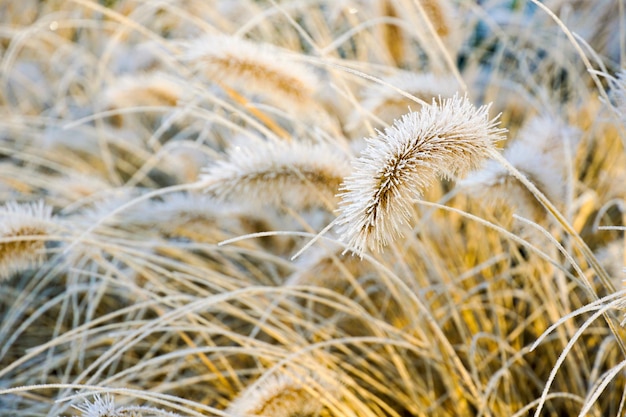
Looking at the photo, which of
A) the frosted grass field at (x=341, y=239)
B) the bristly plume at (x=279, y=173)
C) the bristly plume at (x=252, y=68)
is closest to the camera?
the frosted grass field at (x=341, y=239)

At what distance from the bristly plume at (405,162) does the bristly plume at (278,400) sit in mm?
287

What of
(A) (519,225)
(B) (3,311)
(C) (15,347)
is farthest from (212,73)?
(B) (3,311)

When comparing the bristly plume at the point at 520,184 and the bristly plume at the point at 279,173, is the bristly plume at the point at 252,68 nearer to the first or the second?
the bristly plume at the point at 279,173

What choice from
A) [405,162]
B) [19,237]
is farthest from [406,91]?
[19,237]

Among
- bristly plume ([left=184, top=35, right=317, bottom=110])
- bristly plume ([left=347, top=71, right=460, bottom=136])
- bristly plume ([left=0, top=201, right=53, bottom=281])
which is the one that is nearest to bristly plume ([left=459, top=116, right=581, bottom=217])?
bristly plume ([left=347, top=71, right=460, bottom=136])

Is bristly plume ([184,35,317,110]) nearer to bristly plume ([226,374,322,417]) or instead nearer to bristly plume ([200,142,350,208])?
bristly plume ([200,142,350,208])

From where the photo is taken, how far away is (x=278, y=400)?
0.92 m

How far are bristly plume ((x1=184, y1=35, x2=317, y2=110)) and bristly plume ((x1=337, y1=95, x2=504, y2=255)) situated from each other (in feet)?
1.41

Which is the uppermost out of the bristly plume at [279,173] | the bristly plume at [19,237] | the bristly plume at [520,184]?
the bristly plume at [520,184]

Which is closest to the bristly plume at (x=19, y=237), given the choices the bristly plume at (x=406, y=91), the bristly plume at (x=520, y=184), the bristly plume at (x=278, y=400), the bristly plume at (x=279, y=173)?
the bristly plume at (x=279, y=173)

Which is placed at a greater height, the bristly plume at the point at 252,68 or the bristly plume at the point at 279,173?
the bristly plume at the point at 252,68

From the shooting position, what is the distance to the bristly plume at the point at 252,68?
1.10 metres

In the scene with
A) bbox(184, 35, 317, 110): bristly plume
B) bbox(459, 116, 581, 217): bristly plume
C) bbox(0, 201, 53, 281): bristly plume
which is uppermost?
bbox(459, 116, 581, 217): bristly plume

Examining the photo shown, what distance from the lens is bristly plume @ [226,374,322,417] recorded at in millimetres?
893
